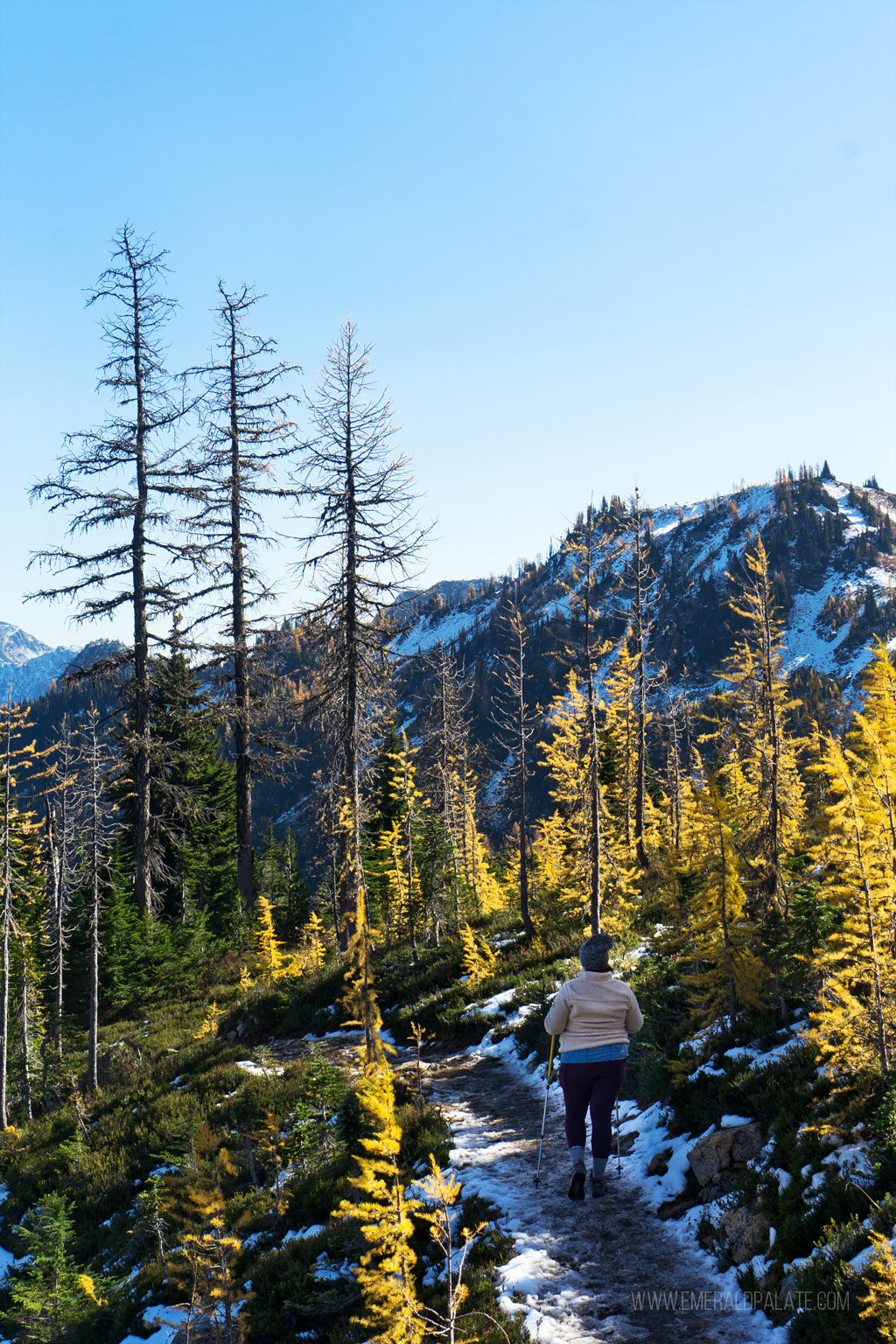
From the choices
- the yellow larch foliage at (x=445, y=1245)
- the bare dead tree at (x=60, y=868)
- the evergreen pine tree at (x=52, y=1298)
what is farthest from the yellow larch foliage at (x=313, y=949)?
the yellow larch foliage at (x=445, y=1245)

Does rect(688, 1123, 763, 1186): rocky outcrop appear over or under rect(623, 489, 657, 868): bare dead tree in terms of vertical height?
under

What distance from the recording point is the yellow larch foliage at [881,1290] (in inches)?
154

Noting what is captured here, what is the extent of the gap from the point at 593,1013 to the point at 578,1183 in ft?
5.60

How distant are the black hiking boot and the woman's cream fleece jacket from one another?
1112 mm

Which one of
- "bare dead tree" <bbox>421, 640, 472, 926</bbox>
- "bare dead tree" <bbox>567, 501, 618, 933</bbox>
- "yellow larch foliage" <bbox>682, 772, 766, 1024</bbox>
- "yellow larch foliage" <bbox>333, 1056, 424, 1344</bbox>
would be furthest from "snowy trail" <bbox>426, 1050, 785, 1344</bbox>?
"bare dead tree" <bbox>421, 640, 472, 926</bbox>

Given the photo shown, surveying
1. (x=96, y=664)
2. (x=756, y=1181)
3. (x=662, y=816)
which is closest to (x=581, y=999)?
(x=756, y=1181)

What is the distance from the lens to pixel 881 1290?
4012 mm

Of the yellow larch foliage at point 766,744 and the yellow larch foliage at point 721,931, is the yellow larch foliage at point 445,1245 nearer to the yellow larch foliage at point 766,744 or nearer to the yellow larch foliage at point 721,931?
the yellow larch foliage at point 721,931

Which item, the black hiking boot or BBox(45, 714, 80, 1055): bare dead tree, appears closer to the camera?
the black hiking boot

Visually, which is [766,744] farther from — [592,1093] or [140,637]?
[140,637]

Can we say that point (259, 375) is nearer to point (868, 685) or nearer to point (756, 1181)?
point (868, 685)

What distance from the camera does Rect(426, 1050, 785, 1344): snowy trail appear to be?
16.5 feet

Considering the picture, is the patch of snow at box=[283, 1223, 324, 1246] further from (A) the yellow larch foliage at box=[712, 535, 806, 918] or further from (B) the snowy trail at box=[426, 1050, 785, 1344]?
(A) the yellow larch foliage at box=[712, 535, 806, 918]

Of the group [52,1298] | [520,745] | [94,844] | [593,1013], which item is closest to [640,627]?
[520,745]
